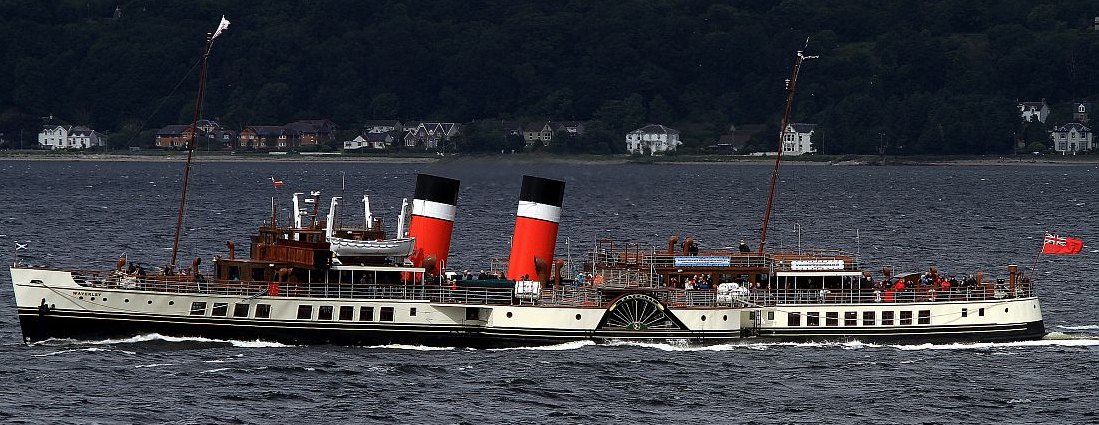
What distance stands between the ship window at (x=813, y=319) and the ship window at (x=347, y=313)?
1521 cm

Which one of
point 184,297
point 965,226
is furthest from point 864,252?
point 184,297

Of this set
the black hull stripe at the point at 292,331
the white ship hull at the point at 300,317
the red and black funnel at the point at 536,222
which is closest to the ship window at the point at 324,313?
the white ship hull at the point at 300,317

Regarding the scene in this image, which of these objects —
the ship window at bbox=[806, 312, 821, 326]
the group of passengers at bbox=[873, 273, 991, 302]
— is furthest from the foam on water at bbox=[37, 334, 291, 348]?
the group of passengers at bbox=[873, 273, 991, 302]

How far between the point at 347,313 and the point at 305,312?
1.37 m

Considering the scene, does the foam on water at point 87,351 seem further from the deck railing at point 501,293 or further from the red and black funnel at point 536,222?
the red and black funnel at point 536,222

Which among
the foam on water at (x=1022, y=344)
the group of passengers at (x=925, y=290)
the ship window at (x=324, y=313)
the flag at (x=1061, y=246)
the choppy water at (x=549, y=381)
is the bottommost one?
the choppy water at (x=549, y=381)

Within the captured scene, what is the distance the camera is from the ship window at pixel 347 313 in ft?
204

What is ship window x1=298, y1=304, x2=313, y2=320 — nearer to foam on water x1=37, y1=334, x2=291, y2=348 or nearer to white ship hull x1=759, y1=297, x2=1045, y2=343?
foam on water x1=37, y1=334, x2=291, y2=348

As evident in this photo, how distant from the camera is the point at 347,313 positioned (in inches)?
2454

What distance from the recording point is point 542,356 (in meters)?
61.8

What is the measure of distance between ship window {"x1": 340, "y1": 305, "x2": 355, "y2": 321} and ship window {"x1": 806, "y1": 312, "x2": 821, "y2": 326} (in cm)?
1521

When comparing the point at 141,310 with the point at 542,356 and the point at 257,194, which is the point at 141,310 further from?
the point at 257,194

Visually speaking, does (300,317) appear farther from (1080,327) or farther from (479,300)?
(1080,327)

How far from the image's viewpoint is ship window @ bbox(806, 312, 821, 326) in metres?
63.6
